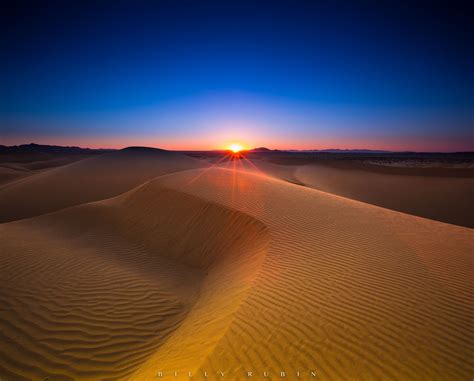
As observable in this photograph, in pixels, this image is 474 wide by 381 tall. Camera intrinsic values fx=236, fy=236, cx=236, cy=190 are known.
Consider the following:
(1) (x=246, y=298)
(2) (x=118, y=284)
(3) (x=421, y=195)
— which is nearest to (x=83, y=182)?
(2) (x=118, y=284)

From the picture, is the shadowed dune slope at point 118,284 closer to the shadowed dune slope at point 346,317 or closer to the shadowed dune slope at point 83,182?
the shadowed dune slope at point 346,317

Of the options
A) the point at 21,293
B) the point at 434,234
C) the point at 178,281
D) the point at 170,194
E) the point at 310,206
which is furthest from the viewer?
the point at 170,194

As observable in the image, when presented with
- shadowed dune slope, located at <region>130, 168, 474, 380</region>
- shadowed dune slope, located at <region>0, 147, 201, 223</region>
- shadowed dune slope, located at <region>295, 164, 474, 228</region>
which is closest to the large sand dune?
shadowed dune slope, located at <region>130, 168, 474, 380</region>

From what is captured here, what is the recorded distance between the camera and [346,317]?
11.4 feet

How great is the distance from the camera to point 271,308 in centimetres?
367

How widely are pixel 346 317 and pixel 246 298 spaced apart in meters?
1.53

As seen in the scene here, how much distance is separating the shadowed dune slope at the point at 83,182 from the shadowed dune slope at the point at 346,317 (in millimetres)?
18131

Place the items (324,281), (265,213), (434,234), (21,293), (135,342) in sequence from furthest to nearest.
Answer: (265,213) → (434,234) → (21,293) → (324,281) → (135,342)

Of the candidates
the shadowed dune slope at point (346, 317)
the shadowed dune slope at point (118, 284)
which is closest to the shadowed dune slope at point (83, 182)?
the shadowed dune slope at point (118, 284)

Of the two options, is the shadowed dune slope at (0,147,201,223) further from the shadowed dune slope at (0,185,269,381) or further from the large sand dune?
the large sand dune

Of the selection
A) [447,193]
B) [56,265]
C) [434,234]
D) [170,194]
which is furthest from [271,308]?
[447,193]

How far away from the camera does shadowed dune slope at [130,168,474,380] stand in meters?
2.78

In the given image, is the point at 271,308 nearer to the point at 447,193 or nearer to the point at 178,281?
the point at 178,281

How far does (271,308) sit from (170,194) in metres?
8.14
